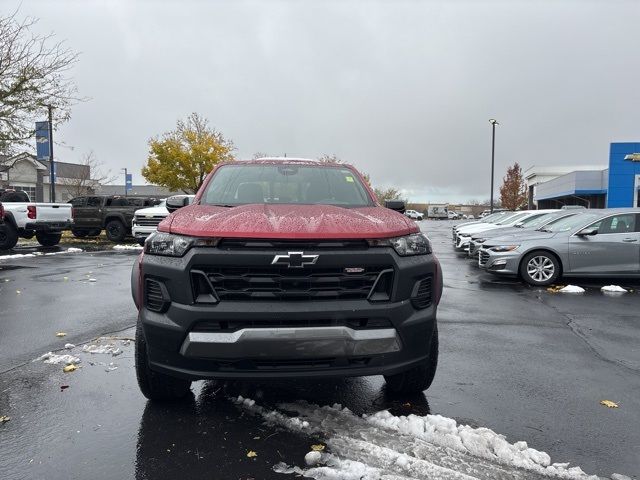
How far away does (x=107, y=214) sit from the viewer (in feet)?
63.6

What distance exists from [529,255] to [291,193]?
6807 mm

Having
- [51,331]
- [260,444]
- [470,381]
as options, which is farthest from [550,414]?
[51,331]

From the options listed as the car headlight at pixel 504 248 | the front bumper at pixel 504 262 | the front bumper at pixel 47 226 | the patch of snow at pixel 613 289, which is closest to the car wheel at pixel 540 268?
the front bumper at pixel 504 262

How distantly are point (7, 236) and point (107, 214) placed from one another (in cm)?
475

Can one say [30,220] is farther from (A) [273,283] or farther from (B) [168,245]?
(A) [273,283]

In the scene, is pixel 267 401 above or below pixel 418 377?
below

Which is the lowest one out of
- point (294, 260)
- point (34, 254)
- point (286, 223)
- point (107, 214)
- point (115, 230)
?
point (34, 254)

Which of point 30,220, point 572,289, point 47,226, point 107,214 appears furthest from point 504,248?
point 107,214

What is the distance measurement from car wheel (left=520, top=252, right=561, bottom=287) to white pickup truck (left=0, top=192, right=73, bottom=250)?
14.4 meters

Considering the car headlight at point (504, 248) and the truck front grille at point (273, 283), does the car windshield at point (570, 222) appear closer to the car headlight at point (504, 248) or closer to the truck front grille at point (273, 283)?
the car headlight at point (504, 248)

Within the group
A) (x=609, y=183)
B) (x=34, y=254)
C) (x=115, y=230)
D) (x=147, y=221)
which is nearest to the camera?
(x=34, y=254)

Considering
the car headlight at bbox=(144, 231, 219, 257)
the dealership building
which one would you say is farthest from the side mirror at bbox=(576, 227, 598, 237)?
the dealership building

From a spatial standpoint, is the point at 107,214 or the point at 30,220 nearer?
the point at 30,220

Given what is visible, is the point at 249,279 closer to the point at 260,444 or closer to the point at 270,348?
the point at 270,348
